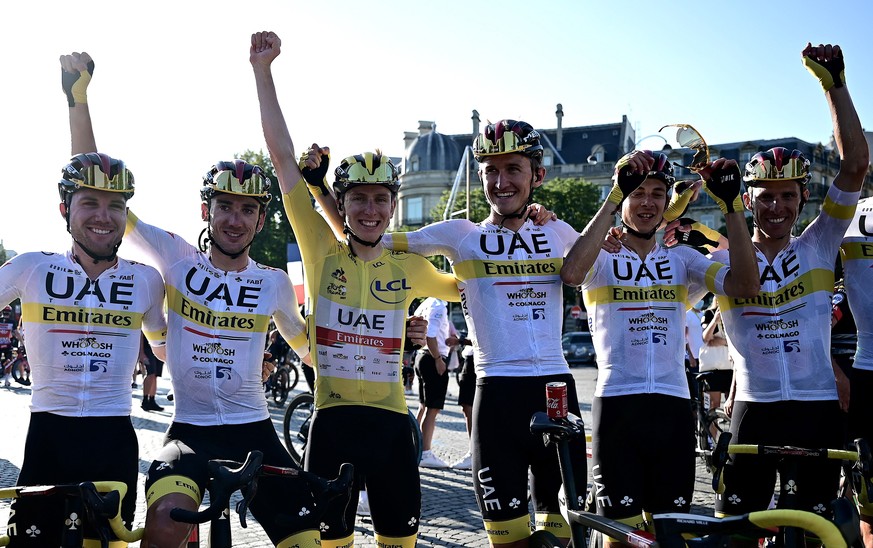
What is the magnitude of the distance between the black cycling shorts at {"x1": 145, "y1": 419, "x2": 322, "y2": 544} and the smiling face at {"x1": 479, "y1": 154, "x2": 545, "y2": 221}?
5.83 feet

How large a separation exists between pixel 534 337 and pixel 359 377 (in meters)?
0.98

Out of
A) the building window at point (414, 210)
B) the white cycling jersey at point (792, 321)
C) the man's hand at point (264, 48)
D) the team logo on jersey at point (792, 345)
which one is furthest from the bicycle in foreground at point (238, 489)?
the building window at point (414, 210)

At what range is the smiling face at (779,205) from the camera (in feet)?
15.7

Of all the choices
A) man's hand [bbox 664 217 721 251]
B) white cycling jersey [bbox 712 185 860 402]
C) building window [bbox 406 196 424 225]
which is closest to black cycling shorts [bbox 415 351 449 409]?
man's hand [bbox 664 217 721 251]

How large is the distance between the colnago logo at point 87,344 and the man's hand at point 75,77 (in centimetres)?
163

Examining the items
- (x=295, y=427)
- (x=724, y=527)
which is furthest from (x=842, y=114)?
(x=295, y=427)

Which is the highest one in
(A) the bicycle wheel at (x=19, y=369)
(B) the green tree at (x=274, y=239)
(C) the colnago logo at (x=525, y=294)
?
(B) the green tree at (x=274, y=239)

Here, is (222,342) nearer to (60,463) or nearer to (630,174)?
(60,463)

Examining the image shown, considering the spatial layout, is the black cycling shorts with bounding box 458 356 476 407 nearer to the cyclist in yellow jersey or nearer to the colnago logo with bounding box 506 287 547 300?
the cyclist in yellow jersey

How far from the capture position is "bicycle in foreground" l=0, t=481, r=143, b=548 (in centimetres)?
315

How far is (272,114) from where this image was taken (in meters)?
4.73

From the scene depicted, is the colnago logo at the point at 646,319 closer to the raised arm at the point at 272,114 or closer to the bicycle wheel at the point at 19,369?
the raised arm at the point at 272,114

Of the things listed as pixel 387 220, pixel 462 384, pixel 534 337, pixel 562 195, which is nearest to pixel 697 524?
pixel 534 337

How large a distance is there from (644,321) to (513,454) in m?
1.09
